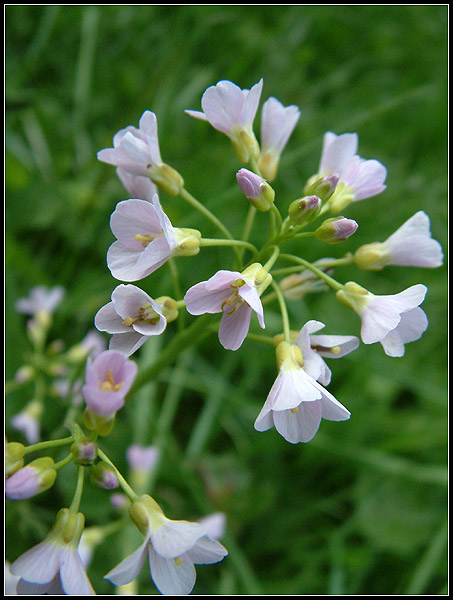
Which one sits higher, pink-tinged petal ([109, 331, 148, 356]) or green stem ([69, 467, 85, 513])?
pink-tinged petal ([109, 331, 148, 356])

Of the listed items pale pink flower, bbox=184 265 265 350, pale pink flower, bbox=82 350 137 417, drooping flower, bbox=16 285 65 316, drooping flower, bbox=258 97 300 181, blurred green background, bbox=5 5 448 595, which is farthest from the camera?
drooping flower, bbox=16 285 65 316

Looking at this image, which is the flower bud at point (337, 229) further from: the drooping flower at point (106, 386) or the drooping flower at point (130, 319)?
the drooping flower at point (106, 386)

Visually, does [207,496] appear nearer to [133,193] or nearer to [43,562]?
[43,562]

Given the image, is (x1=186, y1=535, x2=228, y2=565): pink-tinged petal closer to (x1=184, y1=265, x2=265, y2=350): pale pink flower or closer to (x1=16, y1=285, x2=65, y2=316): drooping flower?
(x1=184, y1=265, x2=265, y2=350): pale pink flower

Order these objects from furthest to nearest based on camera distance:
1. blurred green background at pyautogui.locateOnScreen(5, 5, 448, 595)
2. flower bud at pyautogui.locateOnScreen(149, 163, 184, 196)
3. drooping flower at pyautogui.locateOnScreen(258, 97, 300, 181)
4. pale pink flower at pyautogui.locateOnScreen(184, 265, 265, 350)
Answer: blurred green background at pyautogui.locateOnScreen(5, 5, 448, 595) → drooping flower at pyautogui.locateOnScreen(258, 97, 300, 181) → flower bud at pyautogui.locateOnScreen(149, 163, 184, 196) → pale pink flower at pyautogui.locateOnScreen(184, 265, 265, 350)

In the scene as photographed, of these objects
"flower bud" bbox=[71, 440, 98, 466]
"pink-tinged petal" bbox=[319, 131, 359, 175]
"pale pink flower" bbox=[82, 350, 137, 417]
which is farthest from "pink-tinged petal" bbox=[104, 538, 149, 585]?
"pink-tinged petal" bbox=[319, 131, 359, 175]

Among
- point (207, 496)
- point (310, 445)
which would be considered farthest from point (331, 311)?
point (207, 496)

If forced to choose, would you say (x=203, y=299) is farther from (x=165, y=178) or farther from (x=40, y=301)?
(x=40, y=301)
